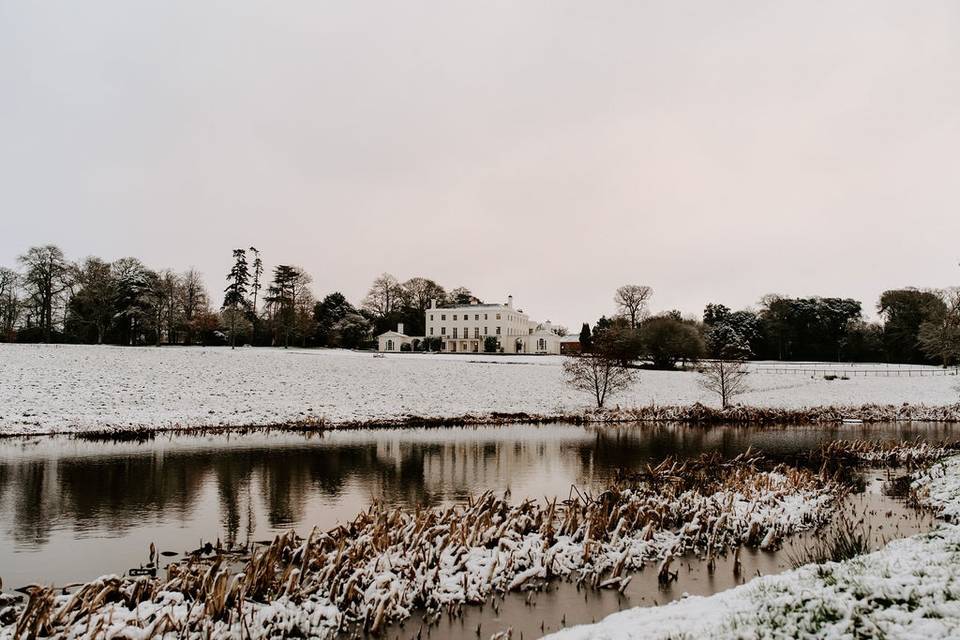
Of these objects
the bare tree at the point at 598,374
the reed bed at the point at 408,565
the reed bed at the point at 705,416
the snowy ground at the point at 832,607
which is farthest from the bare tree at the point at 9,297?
the snowy ground at the point at 832,607

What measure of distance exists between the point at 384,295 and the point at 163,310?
125 ft

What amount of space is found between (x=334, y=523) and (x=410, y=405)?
22340 millimetres

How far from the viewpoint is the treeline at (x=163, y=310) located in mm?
63000

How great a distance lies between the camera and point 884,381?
49.1m

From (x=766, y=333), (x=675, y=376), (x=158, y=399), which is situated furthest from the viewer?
(x=766, y=333)

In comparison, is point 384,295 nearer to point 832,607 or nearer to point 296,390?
point 296,390

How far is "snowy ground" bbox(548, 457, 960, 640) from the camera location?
201 inches

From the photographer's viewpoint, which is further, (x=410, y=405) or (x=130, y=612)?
(x=410, y=405)

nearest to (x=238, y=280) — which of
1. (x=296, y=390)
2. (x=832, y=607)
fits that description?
(x=296, y=390)

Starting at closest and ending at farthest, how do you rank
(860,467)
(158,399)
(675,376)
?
(860,467) < (158,399) < (675,376)

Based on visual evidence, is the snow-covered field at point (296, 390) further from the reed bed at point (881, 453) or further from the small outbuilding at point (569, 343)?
the small outbuilding at point (569, 343)

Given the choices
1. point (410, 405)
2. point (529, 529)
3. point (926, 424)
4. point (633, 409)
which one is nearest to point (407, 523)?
point (529, 529)

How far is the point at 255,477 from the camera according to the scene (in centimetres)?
1641

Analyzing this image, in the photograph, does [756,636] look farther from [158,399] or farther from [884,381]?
[884,381]
